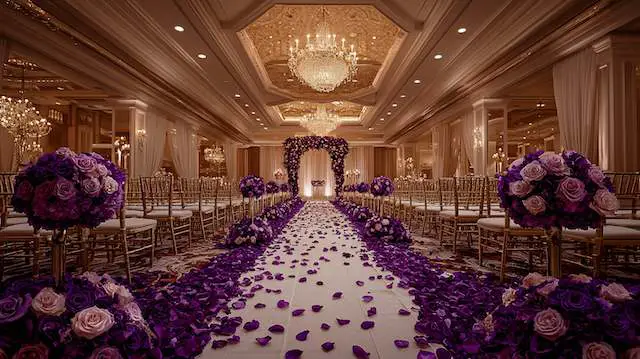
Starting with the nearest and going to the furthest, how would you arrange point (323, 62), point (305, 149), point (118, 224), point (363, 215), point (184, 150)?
point (118, 224), point (323, 62), point (363, 215), point (184, 150), point (305, 149)

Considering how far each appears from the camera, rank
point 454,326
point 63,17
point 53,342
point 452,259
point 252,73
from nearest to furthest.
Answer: point 53,342
point 454,326
point 452,259
point 63,17
point 252,73

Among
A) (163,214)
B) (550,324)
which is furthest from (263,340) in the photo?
(163,214)

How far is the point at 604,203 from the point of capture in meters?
1.85

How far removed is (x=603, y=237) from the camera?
9.18 ft

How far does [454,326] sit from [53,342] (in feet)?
6.17

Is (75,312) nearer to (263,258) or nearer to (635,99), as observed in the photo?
(263,258)

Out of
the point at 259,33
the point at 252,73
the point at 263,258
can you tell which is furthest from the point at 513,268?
the point at 252,73

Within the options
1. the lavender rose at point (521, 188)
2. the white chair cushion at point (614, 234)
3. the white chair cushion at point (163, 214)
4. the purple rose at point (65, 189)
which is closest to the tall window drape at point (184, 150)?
the white chair cushion at point (163, 214)

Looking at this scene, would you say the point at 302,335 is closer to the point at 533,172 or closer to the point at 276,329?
the point at 276,329

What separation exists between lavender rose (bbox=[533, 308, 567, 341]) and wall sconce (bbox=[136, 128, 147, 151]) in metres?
9.77

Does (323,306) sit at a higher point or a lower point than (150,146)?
lower

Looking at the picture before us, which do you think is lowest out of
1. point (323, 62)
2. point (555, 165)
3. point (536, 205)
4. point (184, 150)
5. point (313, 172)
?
point (536, 205)

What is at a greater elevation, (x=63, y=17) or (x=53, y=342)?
(x=63, y=17)

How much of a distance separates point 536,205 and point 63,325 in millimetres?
2140
